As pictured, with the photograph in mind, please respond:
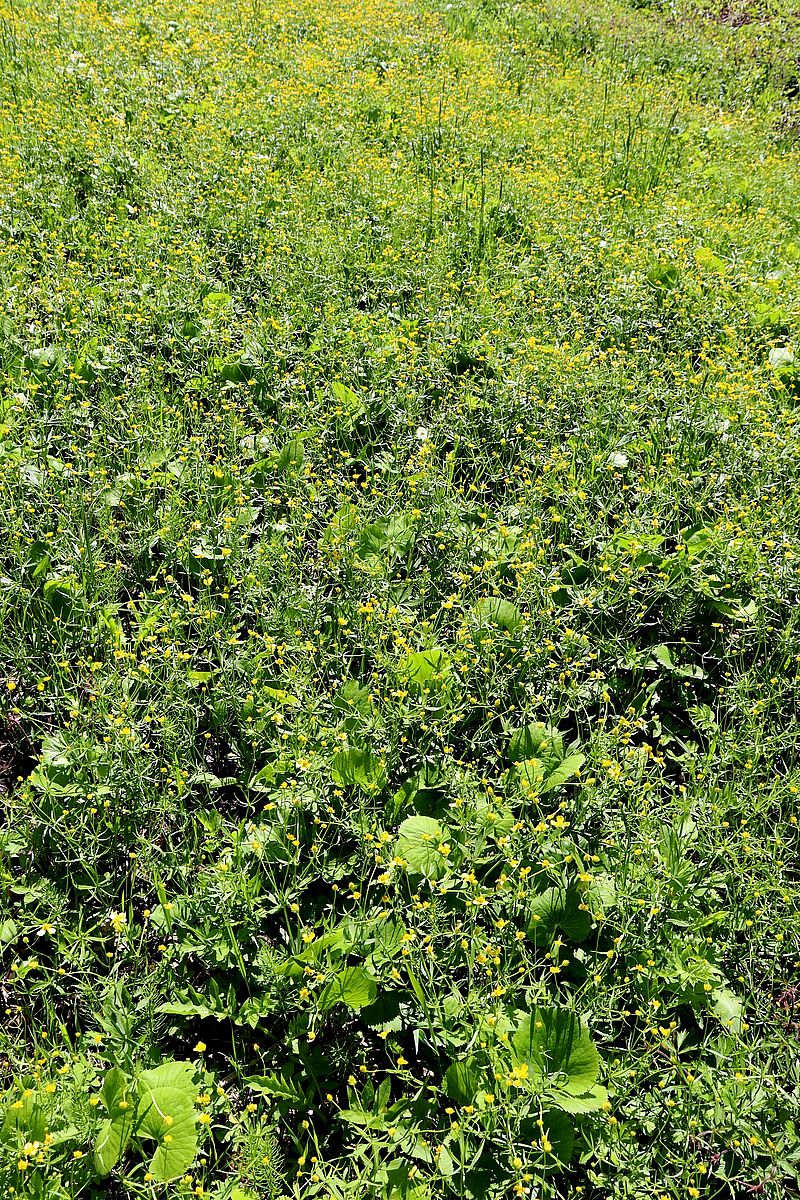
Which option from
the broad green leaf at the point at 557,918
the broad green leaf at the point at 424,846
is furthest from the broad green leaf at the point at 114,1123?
the broad green leaf at the point at 557,918

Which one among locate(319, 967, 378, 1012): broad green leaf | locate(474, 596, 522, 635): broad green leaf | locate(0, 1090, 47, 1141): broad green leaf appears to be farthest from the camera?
locate(474, 596, 522, 635): broad green leaf

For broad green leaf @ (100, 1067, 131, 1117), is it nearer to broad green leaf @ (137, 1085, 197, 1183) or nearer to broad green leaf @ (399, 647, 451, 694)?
broad green leaf @ (137, 1085, 197, 1183)

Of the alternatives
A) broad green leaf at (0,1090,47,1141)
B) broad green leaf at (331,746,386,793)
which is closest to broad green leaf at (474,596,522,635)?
broad green leaf at (331,746,386,793)

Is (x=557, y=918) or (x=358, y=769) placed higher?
(x=358, y=769)

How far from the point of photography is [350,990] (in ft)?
8.59

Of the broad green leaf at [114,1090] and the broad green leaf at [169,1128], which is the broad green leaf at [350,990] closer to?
the broad green leaf at [169,1128]

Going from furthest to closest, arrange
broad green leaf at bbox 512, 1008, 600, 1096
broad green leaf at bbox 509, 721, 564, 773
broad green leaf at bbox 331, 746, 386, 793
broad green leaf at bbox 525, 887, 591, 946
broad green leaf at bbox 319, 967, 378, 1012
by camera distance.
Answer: broad green leaf at bbox 509, 721, 564, 773 < broad green leaf at bbox 331, 746, 386, 793 < broad green leaf at bbox 525, 887, 591, 946 < broad green leaf at bbox 319, 967, 378, 1012 < broad green leaf at bbox 512, 1008, 600, 1096

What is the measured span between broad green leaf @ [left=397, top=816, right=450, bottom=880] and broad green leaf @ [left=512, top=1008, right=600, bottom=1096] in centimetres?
54

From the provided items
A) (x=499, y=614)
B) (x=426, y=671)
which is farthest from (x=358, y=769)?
(x=499, y=614)

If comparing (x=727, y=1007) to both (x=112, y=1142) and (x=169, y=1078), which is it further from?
(x=112, y=1142)

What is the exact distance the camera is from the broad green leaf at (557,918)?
2805 millimetres

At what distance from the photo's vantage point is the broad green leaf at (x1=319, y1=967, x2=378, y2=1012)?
2.61 meters

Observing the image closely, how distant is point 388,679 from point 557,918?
113 cm

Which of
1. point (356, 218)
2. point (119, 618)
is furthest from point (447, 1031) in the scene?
point (356, 218)
